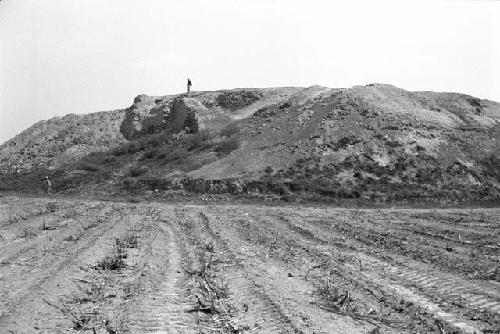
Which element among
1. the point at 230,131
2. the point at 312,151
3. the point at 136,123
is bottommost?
the point at 312,151

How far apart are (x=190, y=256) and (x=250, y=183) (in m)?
19.0

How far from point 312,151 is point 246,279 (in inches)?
979

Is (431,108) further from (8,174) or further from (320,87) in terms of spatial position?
(8,174)

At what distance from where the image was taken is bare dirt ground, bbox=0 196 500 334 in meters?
6.06

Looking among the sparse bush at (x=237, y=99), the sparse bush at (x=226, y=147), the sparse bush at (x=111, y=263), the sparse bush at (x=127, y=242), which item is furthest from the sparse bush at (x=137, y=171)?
the sparse bush at (x=111, y=263)

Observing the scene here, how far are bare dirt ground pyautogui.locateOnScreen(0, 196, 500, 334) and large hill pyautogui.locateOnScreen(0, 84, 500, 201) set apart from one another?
1422cm

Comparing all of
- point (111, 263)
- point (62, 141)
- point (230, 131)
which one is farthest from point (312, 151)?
point (62, 141)

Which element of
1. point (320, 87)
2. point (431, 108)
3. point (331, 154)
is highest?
point (320, 87)

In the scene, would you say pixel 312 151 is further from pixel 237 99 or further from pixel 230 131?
pixel 237 99

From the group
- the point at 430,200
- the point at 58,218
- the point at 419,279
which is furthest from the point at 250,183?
the point at 419,279

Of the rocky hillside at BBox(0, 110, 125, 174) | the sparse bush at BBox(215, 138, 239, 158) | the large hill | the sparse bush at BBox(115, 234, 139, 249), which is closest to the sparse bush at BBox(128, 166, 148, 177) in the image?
the large hill

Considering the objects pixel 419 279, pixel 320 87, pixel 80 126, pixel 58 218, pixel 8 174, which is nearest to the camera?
pixel 419 279

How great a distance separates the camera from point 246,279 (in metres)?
8.31

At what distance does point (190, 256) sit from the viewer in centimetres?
1031
